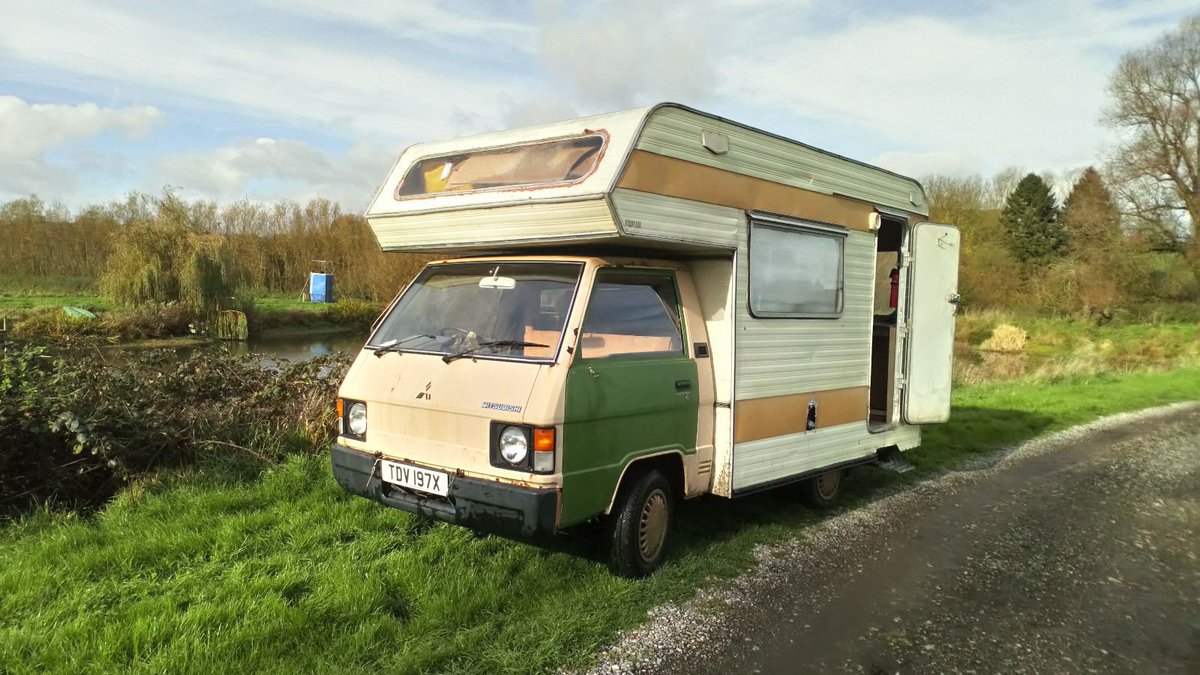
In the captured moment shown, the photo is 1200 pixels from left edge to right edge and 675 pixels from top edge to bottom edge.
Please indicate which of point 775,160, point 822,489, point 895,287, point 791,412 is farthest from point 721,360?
point 895,287

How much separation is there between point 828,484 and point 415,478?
3755 millimetres

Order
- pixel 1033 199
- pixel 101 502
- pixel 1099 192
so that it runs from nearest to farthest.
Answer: pixel 101 502 < pixel 1099 192 < pixel 1033 199

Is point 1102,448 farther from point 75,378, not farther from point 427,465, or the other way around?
point 75,378

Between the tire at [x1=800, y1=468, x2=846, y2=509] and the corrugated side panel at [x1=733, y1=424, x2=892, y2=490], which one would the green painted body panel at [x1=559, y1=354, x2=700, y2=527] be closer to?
the corrugated side panel at [x1=733, y1=424, x2=892, y2=490]

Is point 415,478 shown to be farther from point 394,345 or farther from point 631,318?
point 631,318

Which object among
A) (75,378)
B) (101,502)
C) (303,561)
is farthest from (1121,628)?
(75,378)

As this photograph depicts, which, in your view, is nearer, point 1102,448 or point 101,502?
point 101,502

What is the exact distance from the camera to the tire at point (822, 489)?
6.25 m

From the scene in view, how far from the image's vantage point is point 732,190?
505cm

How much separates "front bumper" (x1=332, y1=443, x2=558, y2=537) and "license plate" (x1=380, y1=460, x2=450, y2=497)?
0.06 meters

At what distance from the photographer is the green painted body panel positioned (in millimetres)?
3975

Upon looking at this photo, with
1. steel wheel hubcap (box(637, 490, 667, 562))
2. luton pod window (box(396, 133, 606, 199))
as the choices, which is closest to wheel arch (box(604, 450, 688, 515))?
steel wheel hubcap (box(637, 490, 667, 562))

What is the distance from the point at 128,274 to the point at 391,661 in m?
26.5

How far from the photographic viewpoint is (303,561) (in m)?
4.41
